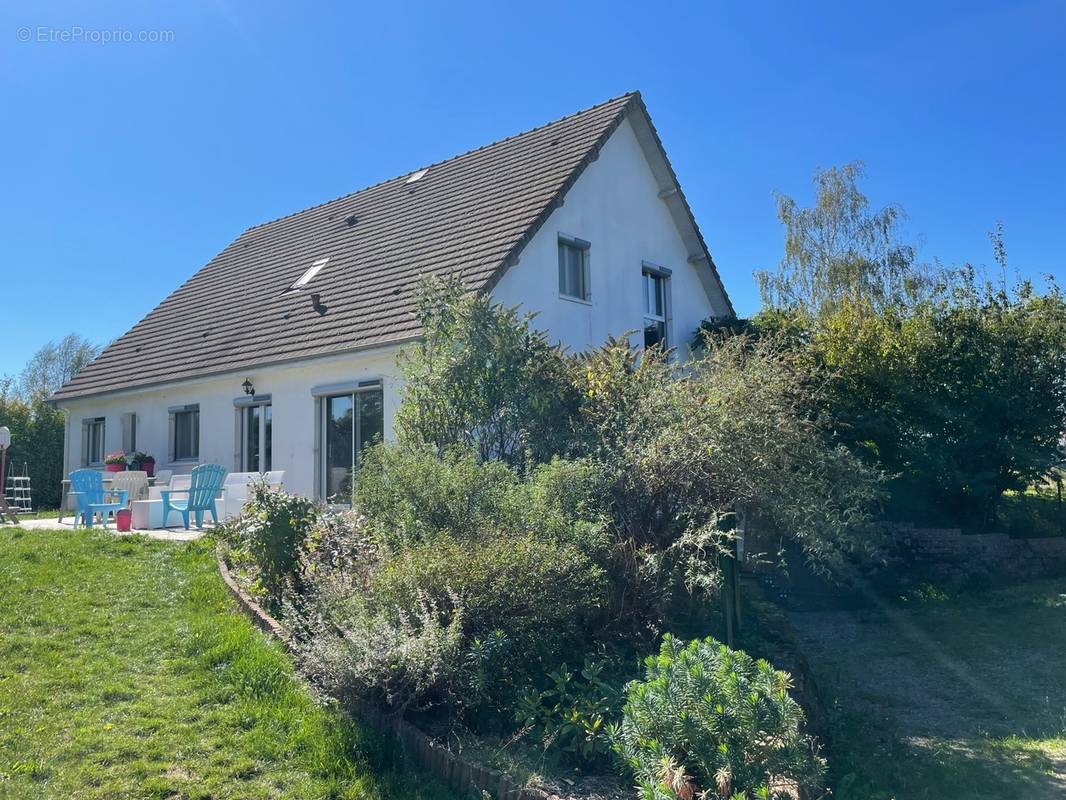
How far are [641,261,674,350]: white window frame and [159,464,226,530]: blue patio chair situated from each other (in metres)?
8.50

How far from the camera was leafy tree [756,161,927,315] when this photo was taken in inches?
1029

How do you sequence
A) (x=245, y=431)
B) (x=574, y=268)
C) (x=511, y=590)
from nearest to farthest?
(x=511, y=590)
(x=574, y=268)
(x=245, y=431)

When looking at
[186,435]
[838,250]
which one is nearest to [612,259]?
[186,435]

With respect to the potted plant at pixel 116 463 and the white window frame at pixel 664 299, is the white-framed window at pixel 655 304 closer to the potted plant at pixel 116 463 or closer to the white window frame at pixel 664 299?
the white window frame at pixel 664 299

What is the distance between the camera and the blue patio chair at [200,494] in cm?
1240

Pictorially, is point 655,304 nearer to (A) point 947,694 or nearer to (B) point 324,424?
(B) point 324,424

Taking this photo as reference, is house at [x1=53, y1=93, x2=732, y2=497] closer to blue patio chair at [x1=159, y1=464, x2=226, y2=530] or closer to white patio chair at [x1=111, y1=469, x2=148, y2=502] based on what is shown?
white patio chair at [x1=111, y1=469, x2=148, y2=502]

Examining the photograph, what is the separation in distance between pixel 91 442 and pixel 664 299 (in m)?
14.6

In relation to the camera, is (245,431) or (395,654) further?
(245,431)

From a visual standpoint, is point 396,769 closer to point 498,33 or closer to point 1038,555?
point 498,33

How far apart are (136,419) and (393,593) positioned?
1551 centimetres

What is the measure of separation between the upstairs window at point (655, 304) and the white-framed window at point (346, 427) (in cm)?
612

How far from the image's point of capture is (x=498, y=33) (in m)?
12.0

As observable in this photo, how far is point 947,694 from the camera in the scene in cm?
672
